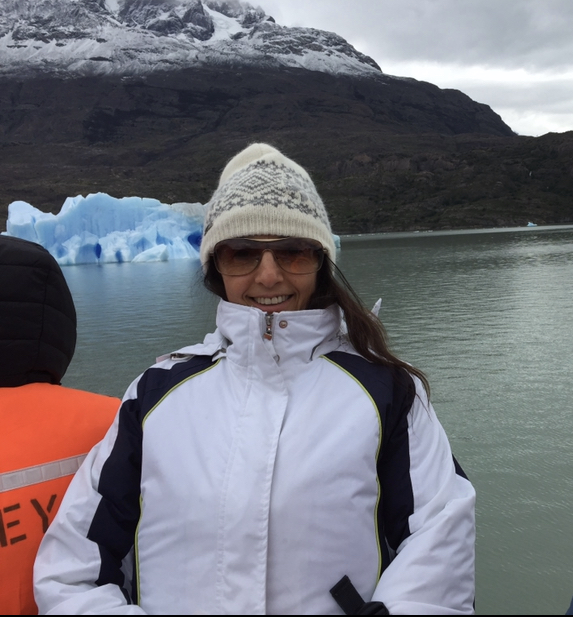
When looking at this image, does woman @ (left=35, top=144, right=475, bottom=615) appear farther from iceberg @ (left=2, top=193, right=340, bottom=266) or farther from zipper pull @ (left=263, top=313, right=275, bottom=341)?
iceberg @ (left=2, top=193, right=340, bottom=266)

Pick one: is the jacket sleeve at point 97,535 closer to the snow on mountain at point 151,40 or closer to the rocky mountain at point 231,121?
the rocky mountain at point 231,121

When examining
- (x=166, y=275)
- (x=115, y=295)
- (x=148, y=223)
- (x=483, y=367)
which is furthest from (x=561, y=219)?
(x=483, y=367)

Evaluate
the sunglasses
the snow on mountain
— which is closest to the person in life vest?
the sunglasses

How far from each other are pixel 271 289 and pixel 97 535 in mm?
495

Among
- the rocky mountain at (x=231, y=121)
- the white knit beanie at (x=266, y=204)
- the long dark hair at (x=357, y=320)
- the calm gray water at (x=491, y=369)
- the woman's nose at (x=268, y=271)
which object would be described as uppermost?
the rocky mountain at (x=231, y=121)

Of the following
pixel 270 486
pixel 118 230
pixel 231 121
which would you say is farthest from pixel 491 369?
pixel 231 121

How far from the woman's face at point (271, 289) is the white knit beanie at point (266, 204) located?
41mm

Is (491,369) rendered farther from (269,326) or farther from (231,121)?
(231,121)

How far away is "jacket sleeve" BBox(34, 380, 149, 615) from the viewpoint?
0.83 meters

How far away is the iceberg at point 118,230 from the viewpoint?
797 inches

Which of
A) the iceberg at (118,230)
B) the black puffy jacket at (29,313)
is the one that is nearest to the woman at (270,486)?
the black puffy jacket at (29,313)

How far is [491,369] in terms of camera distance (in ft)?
14.8

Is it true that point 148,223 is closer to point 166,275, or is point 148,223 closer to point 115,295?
point 166,275

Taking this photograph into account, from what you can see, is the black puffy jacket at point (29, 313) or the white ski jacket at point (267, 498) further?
the black puffy jacket at point (29, 313)
